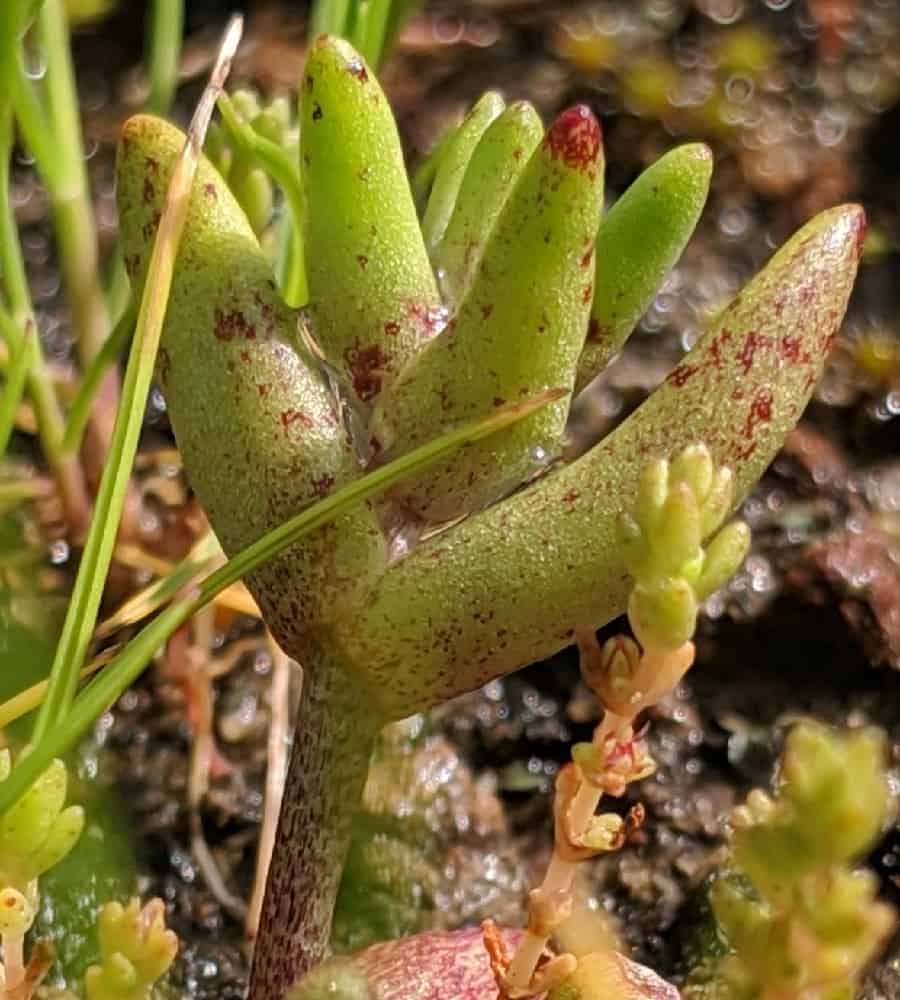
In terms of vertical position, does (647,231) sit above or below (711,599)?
above

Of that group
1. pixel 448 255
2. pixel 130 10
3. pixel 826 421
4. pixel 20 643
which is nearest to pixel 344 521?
pixel 448 255

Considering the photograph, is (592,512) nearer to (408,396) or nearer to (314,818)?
(408,396)

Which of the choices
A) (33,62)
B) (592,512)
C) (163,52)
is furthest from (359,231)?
(33,62)

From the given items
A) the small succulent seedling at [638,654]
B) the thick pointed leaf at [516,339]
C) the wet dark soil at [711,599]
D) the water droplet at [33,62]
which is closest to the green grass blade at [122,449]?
the thick pointed leaf at [516,339]

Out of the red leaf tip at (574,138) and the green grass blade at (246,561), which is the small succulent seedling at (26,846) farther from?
the red leaf tip at (574,138)

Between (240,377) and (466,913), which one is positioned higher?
(240,377)

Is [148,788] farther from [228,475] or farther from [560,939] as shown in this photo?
[228,475]
